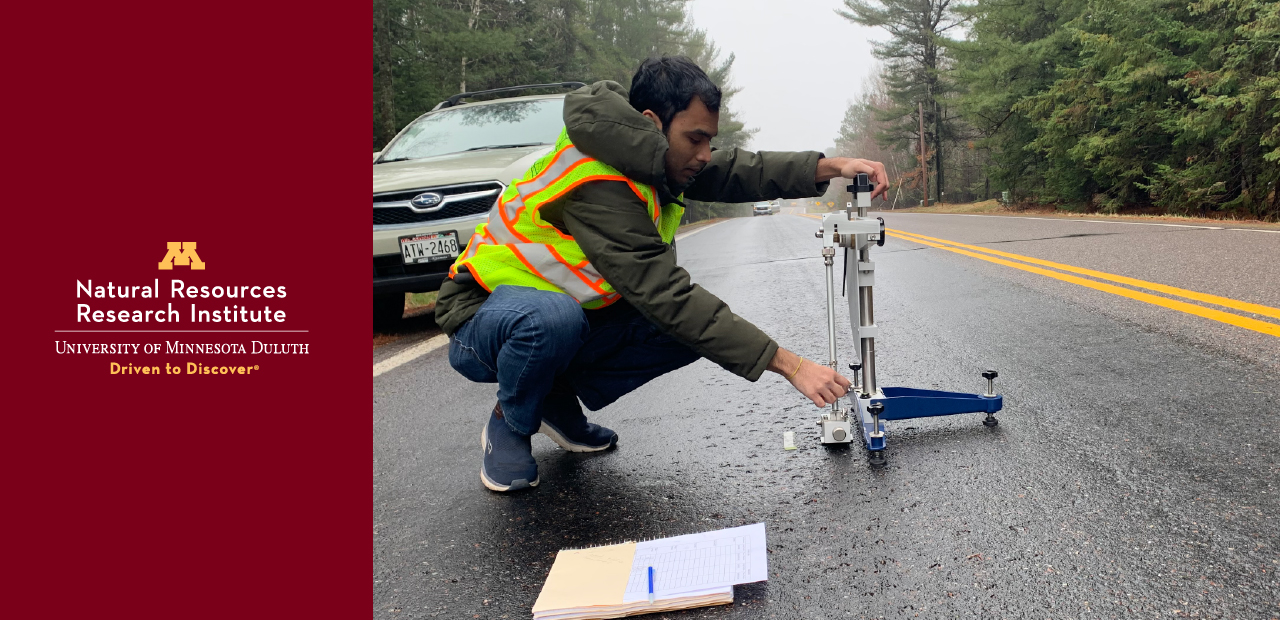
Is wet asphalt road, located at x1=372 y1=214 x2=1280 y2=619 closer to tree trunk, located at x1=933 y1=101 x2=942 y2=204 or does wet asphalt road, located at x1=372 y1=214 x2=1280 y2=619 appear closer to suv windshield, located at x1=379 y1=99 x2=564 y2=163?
suv windshield, located at x1=379 y1=99 x2=564 y2=163

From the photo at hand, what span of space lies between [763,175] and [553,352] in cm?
106

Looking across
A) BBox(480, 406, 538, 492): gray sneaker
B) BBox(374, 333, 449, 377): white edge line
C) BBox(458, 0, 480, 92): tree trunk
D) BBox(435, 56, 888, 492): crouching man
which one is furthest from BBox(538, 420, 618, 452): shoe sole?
BBox(458, 0, 480, 92): tree trunk

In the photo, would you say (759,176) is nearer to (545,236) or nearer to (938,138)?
(545,236)

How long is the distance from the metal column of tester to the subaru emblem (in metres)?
3.46

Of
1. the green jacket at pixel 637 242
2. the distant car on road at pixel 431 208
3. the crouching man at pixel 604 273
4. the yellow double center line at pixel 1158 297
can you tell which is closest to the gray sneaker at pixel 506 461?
the crouching man at pixel 604 273

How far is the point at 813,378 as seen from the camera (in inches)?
88.0

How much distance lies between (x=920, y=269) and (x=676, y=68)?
6827 mm

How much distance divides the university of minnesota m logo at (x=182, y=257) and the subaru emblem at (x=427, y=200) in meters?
3.31

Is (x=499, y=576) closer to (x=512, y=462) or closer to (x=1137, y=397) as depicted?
(x=512, y=462)

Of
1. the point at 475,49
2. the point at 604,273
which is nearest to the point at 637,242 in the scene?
the point at 604,273

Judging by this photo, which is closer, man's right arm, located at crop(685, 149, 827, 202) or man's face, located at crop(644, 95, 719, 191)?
man's face, located at crop(644, 95, 719, 191)

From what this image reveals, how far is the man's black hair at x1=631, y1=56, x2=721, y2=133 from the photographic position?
238 centimetres

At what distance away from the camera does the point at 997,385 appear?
3520 millimetres

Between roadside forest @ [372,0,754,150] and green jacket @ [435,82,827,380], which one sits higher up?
roadside forest @ [372,0,754,150]
